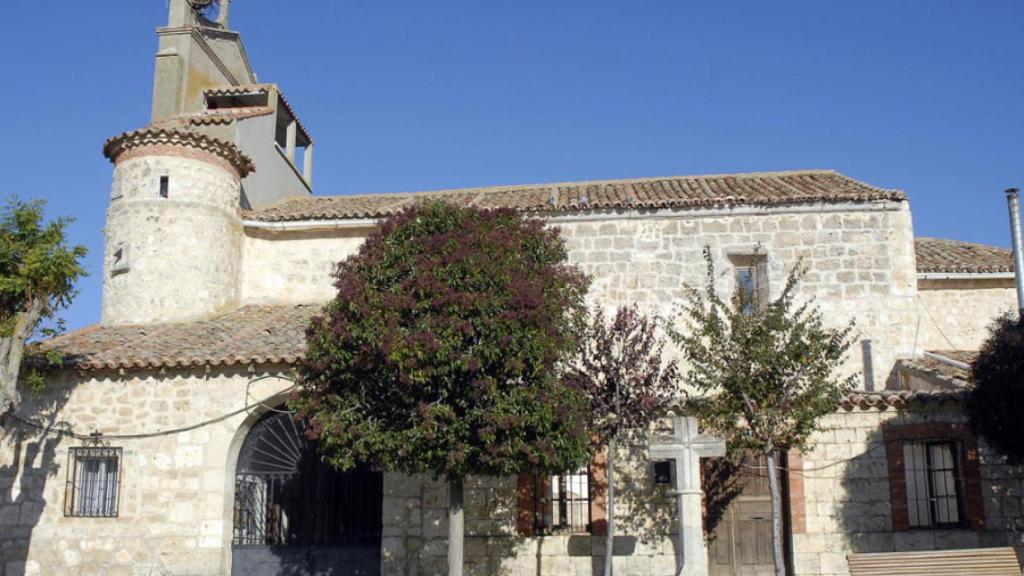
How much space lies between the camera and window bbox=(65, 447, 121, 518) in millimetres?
14023

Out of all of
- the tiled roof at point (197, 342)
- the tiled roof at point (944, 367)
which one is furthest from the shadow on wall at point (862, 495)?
the tiled roof at point (197, 342)

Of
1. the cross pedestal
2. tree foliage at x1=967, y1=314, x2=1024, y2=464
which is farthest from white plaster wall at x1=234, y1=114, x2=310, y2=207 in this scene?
tree foliage at x1=967, y1=314, x2=1024, y2=464

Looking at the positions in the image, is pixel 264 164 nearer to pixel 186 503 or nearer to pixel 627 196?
A: pixel 627 196

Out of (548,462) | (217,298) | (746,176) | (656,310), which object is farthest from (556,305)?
(746,176)

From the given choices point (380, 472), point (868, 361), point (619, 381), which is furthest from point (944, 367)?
point (380, 472)

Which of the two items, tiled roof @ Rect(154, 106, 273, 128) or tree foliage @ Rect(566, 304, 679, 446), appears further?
tiled roof @ Rect(154, 106, 273, 128)

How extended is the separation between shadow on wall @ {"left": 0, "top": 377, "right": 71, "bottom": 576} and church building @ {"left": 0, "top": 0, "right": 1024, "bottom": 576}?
3 centimetres

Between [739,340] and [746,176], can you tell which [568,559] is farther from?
[746,176]

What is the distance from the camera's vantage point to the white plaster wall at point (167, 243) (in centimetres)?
1627

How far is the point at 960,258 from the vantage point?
58.0 ft

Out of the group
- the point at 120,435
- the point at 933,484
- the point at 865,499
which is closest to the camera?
the point at 865,499

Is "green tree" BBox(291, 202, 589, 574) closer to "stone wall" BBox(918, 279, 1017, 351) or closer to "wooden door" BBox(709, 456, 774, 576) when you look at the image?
"wooden door" BBox(709, 456, 774, 576)

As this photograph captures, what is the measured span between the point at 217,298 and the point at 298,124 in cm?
702

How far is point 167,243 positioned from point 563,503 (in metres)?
8.31
